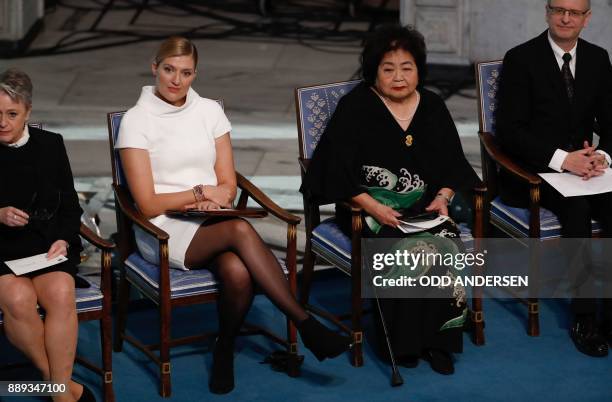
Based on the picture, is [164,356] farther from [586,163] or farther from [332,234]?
[586,163]

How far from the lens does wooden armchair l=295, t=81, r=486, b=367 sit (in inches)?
195

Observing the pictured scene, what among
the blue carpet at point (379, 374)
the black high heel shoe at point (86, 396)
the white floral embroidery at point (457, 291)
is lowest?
the blue carpet at point (379, 374)

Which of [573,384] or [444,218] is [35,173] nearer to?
[444,218]

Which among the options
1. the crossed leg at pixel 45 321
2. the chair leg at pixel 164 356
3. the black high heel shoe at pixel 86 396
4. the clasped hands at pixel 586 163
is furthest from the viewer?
the clasped hands at pixel 586 163

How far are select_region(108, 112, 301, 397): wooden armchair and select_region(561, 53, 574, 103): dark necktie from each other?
4.53ft

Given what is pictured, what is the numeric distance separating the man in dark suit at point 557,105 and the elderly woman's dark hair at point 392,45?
1.71 ft

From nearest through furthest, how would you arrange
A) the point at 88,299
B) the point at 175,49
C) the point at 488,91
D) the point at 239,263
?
the point at 88,299 → the point at 239,263 → the point at 175,49 → the point at 488,91

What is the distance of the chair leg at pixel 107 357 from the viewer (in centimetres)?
455

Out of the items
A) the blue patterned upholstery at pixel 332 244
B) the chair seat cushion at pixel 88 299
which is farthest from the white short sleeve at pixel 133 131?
the blue patterned upholstery at pixel 332 244

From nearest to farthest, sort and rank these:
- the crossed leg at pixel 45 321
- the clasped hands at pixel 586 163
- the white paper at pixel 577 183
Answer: the crossed leg at pixel 45 321 → the white paper at pixel 577 183 → the clasped hands at pixel 586 163

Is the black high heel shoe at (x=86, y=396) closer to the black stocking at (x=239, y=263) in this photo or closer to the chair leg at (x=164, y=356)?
the chair leg at (x=164, y=356)

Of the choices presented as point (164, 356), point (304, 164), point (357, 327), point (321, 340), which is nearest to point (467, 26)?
point (304, 164)

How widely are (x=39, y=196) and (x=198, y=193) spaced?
0.63 metres

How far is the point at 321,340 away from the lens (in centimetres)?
462
